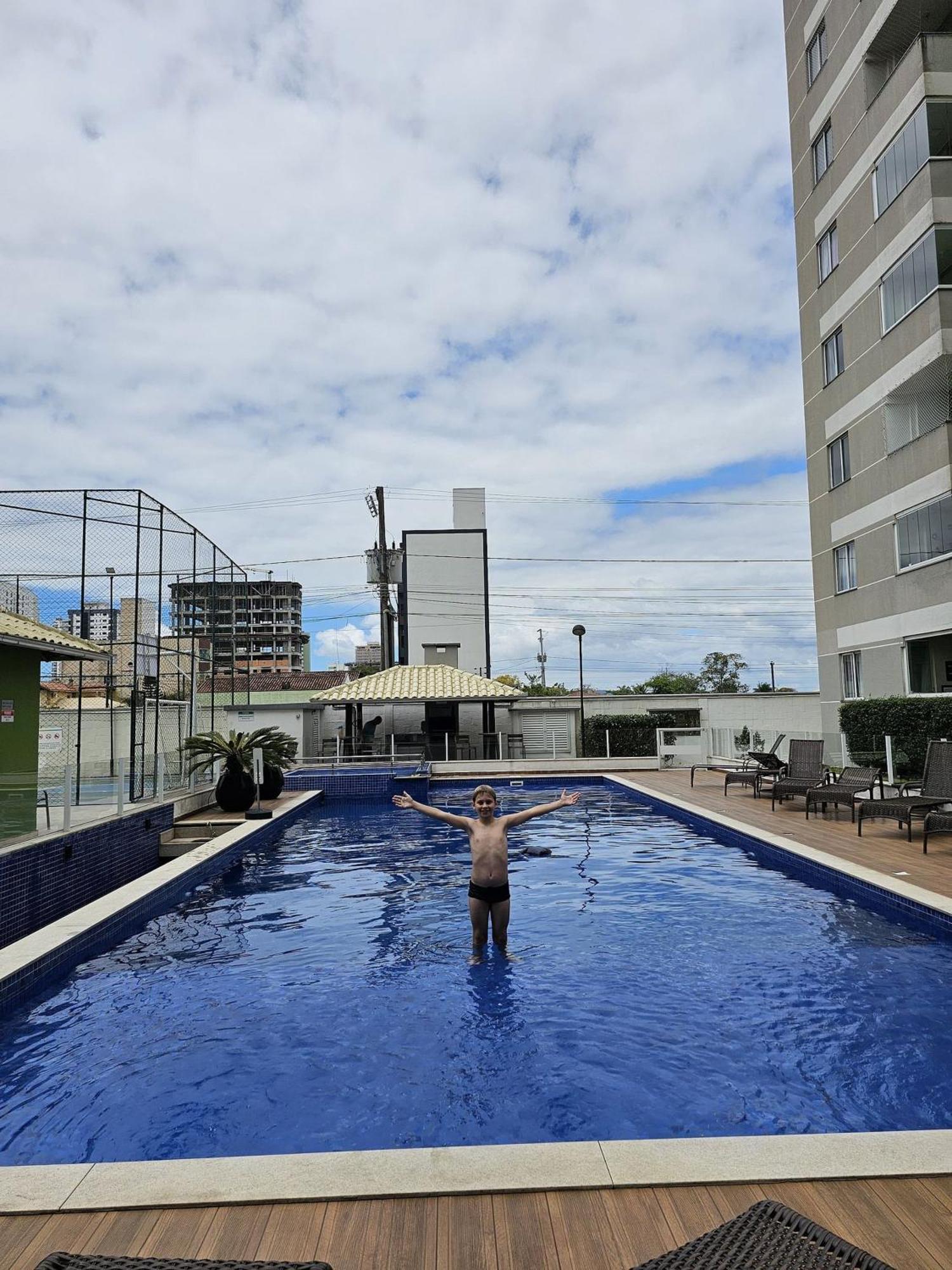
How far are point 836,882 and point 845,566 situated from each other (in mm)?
13260

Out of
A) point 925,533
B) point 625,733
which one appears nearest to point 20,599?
point 925,533

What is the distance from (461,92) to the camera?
1197cm

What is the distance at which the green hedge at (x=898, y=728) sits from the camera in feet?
48.6

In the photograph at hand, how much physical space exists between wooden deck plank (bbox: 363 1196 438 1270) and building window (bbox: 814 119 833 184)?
23427mm

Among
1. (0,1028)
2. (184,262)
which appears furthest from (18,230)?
(0,1028)

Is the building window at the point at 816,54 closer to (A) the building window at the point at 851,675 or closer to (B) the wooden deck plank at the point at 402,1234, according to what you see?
(A) the building window at the point at 851,675

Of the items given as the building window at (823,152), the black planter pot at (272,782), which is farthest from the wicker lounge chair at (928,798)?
the building window at (823,152)

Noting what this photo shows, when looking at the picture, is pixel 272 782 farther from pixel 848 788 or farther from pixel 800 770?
pixel 848 788

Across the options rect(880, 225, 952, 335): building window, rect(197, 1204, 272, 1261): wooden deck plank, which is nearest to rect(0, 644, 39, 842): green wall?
rect(197, 1204, 272, 1261): wooden deck plank

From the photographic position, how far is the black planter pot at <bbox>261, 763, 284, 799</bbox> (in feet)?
54.2

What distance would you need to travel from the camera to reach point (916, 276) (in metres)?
16.4

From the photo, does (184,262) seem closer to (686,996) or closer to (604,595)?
(686,996)

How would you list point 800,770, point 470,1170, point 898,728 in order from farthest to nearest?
1. point 898,728
2. point 800,770
3. point 470,1170

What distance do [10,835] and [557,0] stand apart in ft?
38.3
